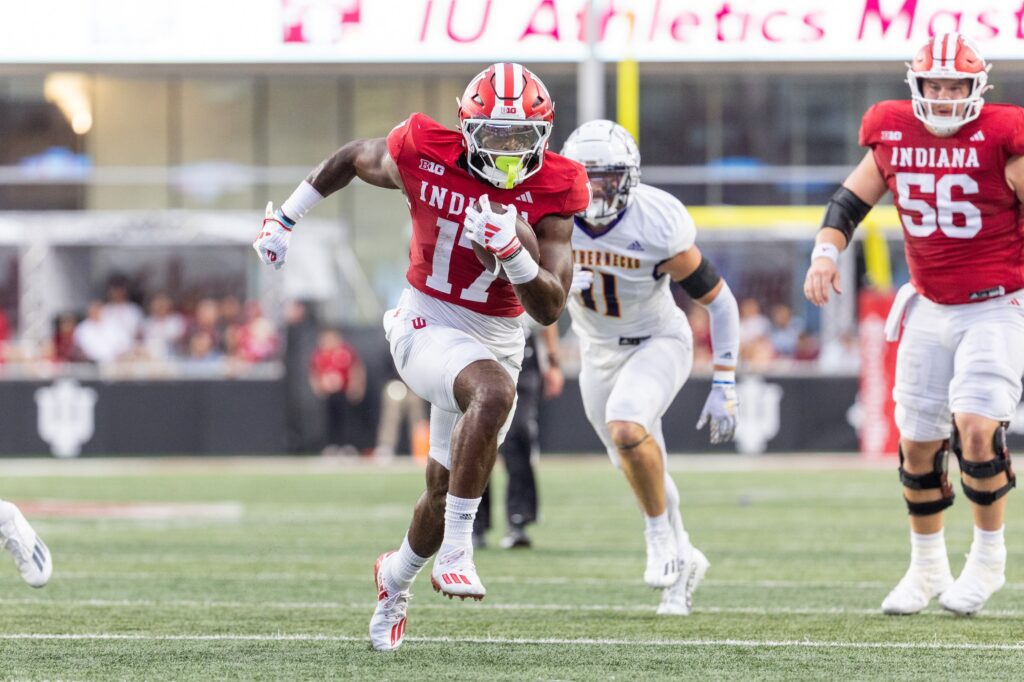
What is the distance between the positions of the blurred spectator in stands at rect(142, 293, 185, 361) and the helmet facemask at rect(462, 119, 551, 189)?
45.5 ft

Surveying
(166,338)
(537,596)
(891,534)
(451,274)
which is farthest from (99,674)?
(166,338)

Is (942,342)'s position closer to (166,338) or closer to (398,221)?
(166,338)

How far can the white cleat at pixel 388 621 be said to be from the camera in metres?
5.34

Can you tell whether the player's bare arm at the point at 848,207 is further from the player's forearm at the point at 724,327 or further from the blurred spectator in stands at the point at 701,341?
the blurred spectator in stands at the point at 701,341

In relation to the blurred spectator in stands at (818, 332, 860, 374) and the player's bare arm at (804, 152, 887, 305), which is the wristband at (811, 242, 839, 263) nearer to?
the player's bare arm at (804, 152, 887, 305)

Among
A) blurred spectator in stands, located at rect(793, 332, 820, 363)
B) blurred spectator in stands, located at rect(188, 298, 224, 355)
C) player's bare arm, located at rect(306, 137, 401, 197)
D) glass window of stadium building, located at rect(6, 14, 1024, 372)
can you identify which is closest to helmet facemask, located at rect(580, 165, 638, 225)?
player's bare arm, located at rect(306, 137, 401, 197)

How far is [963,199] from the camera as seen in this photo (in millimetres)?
6160

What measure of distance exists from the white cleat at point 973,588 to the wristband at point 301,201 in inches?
103

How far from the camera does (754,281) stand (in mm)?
21938

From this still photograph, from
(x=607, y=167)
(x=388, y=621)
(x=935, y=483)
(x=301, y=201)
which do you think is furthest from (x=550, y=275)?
(x=935, y=483)

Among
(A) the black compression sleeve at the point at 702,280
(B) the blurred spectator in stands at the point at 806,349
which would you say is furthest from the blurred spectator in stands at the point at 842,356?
(A) the black compression sleeve at the point at 702,280

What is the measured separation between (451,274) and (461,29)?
574 inches

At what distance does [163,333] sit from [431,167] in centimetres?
1413

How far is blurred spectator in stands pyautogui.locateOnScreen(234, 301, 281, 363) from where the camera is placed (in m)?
18.2
